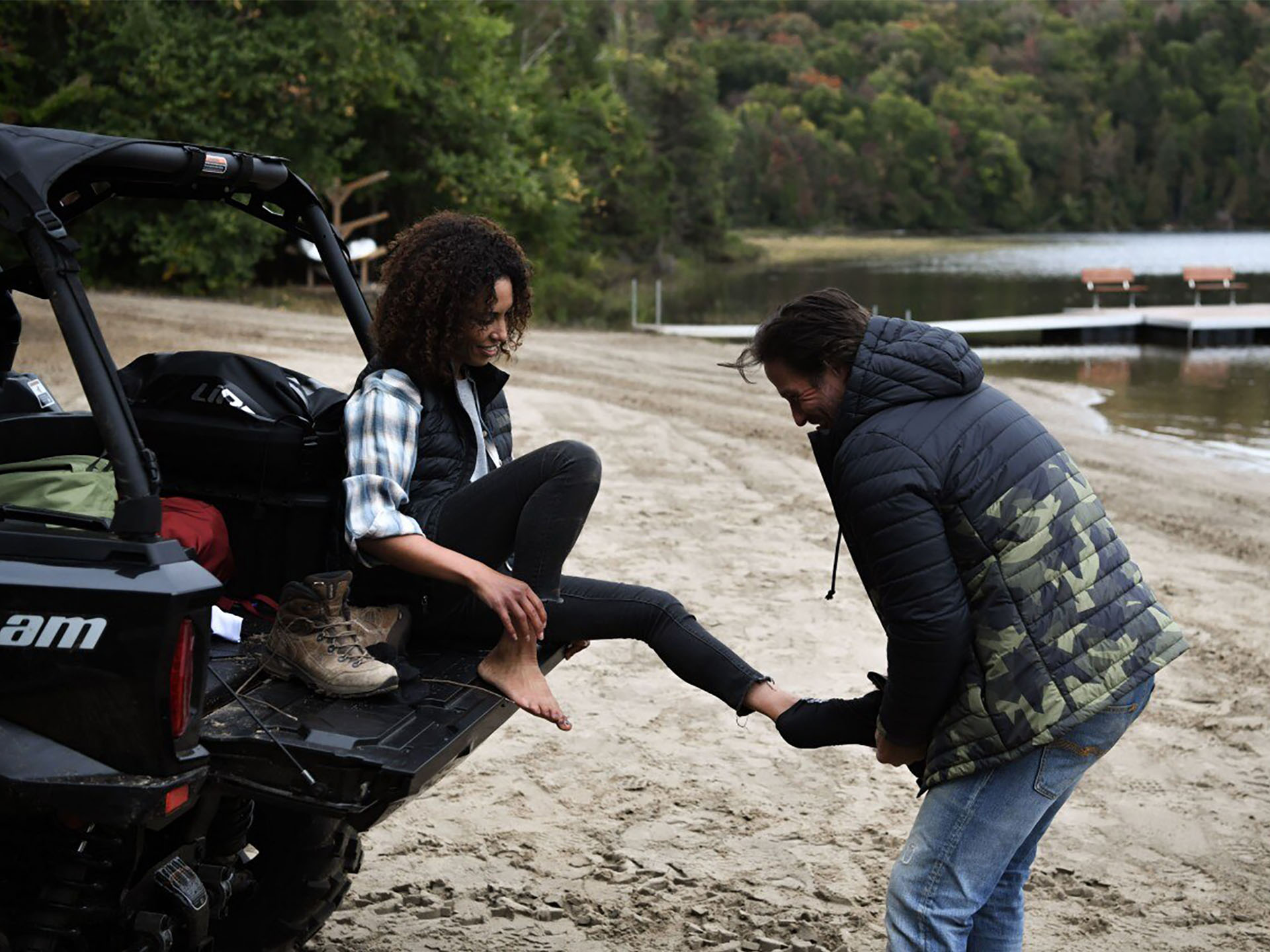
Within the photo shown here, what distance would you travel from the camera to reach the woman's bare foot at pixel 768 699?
11.5 ft

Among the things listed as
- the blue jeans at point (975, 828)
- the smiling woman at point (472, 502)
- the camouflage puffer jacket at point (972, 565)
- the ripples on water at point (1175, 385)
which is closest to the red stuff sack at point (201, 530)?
the smiling woman at point (472, 502)

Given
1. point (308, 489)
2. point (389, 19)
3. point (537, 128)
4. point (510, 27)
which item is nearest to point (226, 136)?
point (389, 19)

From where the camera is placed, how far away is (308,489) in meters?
3.91

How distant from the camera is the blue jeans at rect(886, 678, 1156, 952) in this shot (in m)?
2.95

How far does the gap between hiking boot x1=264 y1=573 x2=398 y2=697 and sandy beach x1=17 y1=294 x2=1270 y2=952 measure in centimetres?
111

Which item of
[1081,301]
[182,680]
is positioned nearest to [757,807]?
[182,680]

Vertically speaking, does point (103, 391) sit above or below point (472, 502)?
above

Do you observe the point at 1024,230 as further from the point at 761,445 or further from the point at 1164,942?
the point at 1164,942

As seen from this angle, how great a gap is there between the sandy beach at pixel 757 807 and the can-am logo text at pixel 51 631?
1611 millimetres

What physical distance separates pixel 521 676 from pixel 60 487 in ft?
3.86

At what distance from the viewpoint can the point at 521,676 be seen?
3.57 m

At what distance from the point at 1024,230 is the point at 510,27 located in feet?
271

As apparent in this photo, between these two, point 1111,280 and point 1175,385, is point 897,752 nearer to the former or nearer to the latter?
point 1175,385

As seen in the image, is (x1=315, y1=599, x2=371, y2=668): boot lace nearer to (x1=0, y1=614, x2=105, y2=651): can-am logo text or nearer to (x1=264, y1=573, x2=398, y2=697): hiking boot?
(x1=264, y1=573, x2=398, y2=697): hiking boot
